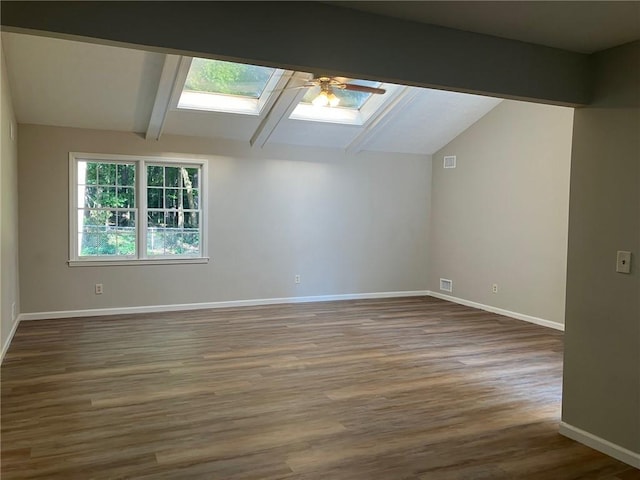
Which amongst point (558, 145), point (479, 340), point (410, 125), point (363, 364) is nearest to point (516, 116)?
point (558, 145)

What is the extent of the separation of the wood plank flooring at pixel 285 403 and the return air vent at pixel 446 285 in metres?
1.90

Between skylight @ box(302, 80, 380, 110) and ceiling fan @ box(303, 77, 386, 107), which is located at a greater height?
skylight @ box(302, 80, 380, 110)

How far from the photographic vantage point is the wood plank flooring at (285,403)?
2703mm

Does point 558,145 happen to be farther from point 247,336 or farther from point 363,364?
point 247,336

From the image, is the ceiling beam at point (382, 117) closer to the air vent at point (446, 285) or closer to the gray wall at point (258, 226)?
the gray wall at point (258, 226)

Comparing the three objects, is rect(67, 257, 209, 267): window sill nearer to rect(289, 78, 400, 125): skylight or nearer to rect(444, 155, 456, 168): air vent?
rect(289, 78, 400, 125): skylight

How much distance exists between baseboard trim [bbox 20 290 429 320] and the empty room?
0.03 metres

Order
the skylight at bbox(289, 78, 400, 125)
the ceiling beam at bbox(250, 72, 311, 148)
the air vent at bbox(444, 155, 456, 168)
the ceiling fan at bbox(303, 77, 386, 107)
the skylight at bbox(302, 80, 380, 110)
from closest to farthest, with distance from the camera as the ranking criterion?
1. the ceiling fan at bbox(303, 77, 386, 107)
2. the ceiling beam at bbox(250, 72, 311, 148)
3. the skylight at bbox(302, 80, 380, 110)
4. the skylight at bbox(289, 78, 400, 125)
5. the air vent at bbox(444, 155, 456, 168)

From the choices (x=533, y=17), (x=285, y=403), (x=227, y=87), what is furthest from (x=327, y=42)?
(x=227, y=87)

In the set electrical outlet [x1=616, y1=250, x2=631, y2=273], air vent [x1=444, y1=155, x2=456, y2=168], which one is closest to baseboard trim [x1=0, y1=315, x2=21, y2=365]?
electrical outlet [x1=616, y1=250, x2=631, y2=273]

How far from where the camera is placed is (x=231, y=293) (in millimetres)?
7199

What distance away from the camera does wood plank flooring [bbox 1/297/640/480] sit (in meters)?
2.70

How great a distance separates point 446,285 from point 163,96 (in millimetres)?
5121

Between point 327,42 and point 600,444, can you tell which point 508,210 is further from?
point 327,42
